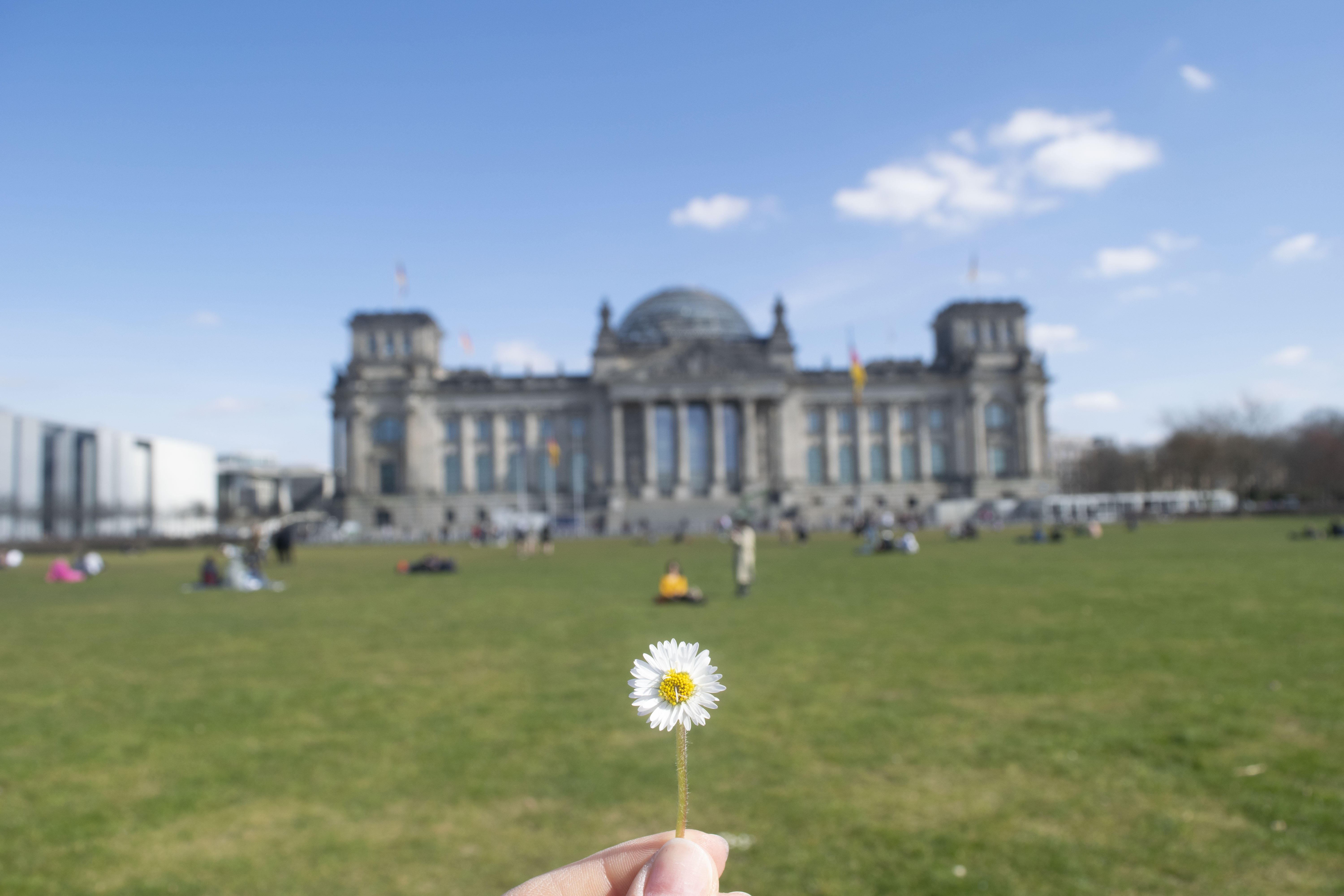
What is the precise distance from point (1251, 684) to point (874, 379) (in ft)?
256

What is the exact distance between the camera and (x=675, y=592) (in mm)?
16625

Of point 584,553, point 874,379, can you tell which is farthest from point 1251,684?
point 874,379

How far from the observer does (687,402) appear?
8050cm

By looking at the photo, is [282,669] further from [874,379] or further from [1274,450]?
[1274,450]

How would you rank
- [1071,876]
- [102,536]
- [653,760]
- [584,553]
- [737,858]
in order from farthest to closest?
[102,536], [584,553], [653,760], [737,858], [1071,876]

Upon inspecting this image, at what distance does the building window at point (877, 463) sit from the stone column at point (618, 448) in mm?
24581

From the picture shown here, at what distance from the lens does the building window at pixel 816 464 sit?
84062 mm

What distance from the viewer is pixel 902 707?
837cm

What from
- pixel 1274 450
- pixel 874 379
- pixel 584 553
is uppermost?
pixel 874 379

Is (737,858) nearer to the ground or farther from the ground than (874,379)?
nearer to the ground

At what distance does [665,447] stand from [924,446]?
2604 cm

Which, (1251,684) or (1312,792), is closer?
(1312,792)

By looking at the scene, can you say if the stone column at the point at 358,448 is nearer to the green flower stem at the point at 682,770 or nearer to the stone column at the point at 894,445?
the stone column at the point at 894,445

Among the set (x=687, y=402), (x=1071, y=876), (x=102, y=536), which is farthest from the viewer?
(x=687, y=402)
